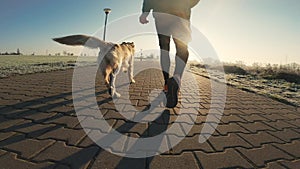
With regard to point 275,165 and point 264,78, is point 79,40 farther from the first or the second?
point 264,78

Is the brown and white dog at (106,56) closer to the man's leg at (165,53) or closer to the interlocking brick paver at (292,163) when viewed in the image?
the man's leg at (165,53)

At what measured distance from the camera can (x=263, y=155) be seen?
1.74 m

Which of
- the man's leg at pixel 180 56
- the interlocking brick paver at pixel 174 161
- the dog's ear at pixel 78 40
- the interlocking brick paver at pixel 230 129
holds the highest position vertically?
the dog's ear at pixel 78 40

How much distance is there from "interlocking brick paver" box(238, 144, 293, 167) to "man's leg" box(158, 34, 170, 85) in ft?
5.75

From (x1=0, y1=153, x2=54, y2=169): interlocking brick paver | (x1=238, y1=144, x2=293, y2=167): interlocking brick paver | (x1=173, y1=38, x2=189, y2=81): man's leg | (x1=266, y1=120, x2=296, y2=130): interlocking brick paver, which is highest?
(x1=173, y1=38, x2=189, y2=81): man's leg

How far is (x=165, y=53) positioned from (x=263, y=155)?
6.81 feet

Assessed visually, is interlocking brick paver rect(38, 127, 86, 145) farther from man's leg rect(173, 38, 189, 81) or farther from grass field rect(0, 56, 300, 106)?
grass field rect(0, 56, 300, 106)

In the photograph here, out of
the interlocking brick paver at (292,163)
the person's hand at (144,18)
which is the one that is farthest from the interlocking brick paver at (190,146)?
the person's hand at (144,18)

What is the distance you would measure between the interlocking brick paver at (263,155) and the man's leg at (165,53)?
1.75 meters

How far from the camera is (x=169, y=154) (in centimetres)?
168

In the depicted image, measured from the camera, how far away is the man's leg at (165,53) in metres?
3.23

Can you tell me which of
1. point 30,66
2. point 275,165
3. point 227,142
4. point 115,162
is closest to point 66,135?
point 115,162

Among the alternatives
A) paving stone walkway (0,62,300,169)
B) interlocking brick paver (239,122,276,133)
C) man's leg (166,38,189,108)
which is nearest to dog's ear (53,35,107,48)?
paving stone walkway (0,62,300,169)

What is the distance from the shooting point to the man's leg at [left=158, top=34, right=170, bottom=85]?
127 inches
